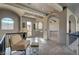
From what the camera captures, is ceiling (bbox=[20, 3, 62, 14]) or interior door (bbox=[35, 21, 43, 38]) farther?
interior door (bbox=[35, 21, 43, 38])

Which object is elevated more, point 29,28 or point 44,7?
point 44,7

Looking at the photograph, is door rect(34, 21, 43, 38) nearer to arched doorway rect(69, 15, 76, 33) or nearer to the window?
the window

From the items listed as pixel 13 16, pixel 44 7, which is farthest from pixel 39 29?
pixel 13 16

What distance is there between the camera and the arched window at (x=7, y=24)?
2.89 meters

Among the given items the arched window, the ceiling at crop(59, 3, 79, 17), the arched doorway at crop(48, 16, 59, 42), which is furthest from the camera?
the arched doorway at crop(48, 16, 59, 42)

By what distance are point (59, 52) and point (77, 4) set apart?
1.17 metres

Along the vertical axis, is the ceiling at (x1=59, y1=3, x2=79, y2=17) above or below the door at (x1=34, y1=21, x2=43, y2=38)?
above

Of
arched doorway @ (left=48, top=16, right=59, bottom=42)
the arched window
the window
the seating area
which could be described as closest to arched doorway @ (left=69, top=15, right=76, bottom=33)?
the seating area

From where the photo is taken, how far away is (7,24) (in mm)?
2943

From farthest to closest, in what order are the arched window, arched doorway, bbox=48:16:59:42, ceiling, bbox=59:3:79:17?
arched doorway, bbox=48:16:59:42
the arched window
ceiling, bbox=59:3:79:17

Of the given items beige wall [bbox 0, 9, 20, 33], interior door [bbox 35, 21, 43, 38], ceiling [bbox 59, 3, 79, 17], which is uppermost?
ceiling [bbox 59, 3, 79, 17]

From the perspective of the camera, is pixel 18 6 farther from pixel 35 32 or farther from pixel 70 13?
pixel 70 13

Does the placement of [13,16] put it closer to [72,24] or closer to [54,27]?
[54,27]

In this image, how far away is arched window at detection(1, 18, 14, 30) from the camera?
289 centimetres
